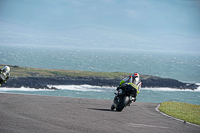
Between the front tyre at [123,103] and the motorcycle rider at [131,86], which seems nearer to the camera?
the front tyre at [123,103]

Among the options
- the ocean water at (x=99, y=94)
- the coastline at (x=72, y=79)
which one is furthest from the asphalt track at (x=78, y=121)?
the coastline at (x=72, y=79)

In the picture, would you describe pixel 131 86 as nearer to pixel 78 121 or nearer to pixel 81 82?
pixel 78 121

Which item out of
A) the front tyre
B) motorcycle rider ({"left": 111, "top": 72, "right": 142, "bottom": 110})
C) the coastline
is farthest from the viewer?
the coastline

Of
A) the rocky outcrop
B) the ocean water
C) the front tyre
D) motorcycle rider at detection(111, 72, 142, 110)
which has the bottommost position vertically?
the ocean water

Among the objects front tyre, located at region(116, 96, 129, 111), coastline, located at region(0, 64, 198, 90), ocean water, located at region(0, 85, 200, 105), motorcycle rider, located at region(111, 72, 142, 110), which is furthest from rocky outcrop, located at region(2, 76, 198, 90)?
front tyre, located at region(116, 96, 129, 111)

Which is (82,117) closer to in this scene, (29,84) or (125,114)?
(125,114)

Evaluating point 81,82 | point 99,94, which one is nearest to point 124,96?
point 99,94

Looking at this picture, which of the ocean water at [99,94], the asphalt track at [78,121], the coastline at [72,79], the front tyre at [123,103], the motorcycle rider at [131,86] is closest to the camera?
the asphalt track at [78,121]

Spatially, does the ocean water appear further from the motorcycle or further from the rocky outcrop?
the motorcycle

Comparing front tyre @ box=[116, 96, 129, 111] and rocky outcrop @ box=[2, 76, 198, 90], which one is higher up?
front tyre @ box=[116, 96, 129, 111]

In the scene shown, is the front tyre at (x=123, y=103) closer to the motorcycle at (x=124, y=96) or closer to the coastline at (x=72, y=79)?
the motorcycle at (x=124, y=96)

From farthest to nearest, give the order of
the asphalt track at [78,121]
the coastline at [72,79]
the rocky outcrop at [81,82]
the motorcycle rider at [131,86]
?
the coastline at [72,79], the rocky outcrop at [81,82], the motorcycle rider at [131,86], the asphalt track at [78,121]

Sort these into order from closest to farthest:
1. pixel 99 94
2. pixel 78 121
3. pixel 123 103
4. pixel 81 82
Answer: pixel 78 121 < pixel 123 103 < pixel 99 94 < pixel 81 82

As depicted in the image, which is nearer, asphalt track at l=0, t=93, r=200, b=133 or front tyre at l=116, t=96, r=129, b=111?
asphalt track at l=0, t=93, r=200, b=133
